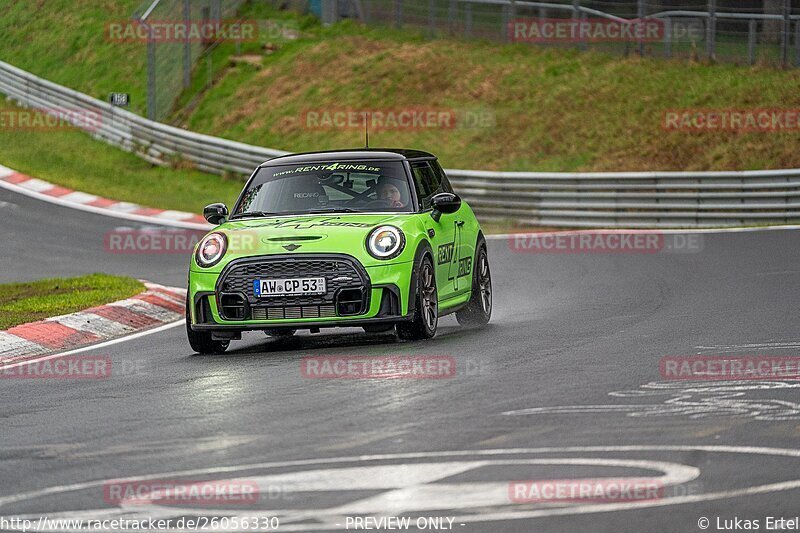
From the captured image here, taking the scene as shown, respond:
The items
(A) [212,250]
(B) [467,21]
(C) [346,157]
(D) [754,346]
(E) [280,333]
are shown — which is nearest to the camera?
(D) [754,346]

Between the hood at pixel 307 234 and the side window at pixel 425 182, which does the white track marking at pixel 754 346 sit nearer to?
the hood at pixel 307 234

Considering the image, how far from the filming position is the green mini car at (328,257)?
1073cm

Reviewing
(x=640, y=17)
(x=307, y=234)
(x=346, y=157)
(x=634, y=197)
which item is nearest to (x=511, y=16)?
(x=640, y=17)

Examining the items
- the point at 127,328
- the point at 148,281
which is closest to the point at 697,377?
the point at 127,328

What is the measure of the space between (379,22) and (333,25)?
1351mm

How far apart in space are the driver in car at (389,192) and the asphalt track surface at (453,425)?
3.57 ft

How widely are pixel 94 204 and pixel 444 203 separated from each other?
16414mm

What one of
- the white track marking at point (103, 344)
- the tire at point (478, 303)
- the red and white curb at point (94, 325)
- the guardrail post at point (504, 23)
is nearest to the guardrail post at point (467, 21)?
the guardrail post at point (504, 23)

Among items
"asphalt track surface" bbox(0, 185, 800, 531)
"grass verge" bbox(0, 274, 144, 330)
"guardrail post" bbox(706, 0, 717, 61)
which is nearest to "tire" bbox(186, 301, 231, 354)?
"asphalt track surface" bbox(0, 185, 800, 531)

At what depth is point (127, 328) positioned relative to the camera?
44.1 feet

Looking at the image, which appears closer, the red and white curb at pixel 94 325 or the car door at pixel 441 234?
the car door at pixel 441 234

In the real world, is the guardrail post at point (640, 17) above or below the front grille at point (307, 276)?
above

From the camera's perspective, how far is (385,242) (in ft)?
35.7

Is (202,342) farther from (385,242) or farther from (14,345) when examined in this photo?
(14,345)
